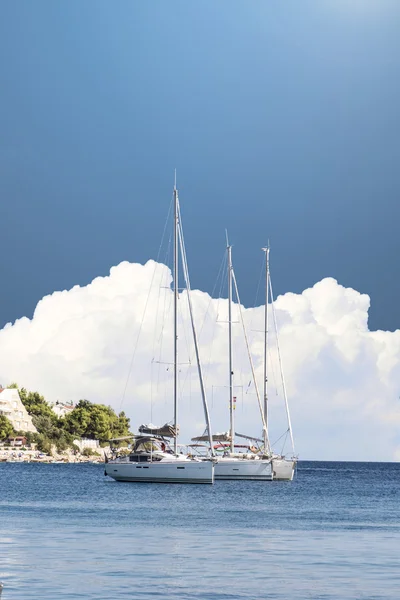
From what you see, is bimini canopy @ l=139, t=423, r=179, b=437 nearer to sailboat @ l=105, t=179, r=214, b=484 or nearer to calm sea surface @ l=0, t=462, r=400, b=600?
sailboat @ l=105, t=179, r=214, b=484

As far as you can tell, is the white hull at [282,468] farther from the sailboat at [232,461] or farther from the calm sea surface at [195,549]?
the calm sea surface at [195,549]

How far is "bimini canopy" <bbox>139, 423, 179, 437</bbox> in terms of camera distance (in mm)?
100375

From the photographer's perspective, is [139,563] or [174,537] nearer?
[139,563]

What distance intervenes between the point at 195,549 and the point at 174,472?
165 feet

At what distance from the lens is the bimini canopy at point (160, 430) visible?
10038cm

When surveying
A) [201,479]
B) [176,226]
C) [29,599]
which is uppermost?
[176,226]

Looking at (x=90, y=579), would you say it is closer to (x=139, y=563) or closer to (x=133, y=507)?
(x=139, y=563)

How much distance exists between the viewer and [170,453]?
101500mm

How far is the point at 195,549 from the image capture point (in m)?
44.2

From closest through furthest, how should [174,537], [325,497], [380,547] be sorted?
1. [380,547]
2. [174,537]
3. [325,497]

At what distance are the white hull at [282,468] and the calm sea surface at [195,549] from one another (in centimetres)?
2740

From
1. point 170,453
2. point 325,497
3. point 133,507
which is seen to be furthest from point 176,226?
point 133,507

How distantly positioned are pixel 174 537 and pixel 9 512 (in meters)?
19.3

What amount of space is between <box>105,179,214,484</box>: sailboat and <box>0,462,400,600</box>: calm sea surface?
35.6 feet
